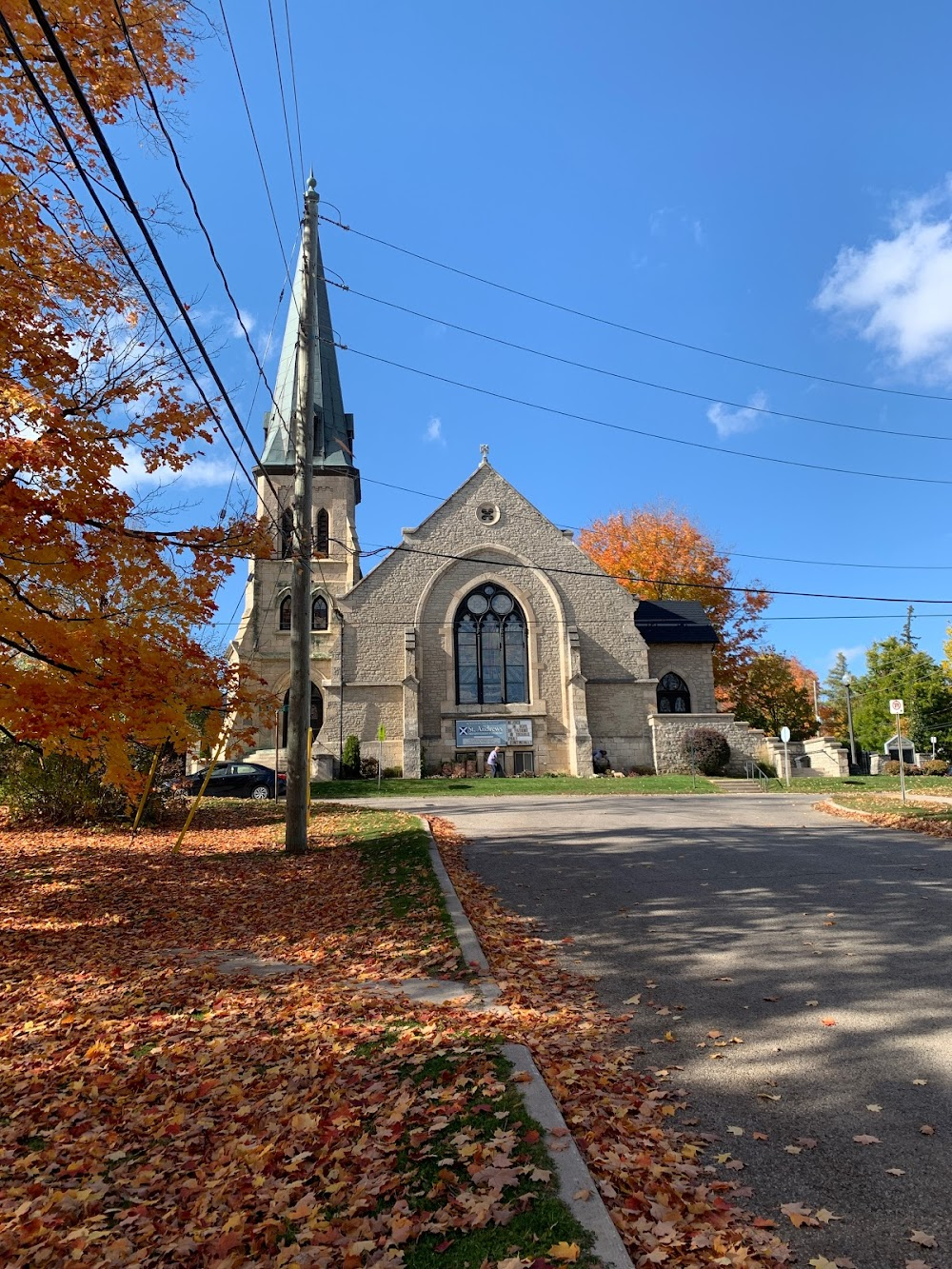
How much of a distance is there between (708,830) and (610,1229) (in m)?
11.5

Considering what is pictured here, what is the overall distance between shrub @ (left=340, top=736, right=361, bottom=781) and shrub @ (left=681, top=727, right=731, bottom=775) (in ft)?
40.9

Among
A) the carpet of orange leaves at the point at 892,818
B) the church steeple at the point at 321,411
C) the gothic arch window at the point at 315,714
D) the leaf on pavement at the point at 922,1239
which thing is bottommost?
the leaf on pavement at the point at 922,1239

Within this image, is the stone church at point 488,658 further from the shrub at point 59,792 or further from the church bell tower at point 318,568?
the shrub at point 59,792

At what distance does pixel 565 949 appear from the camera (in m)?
7.07

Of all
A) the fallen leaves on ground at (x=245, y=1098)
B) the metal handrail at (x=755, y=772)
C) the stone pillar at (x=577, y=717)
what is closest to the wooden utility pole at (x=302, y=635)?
the fallen leaves on ground at (x=245, y=1098)

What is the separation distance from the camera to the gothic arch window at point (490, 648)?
31.8m

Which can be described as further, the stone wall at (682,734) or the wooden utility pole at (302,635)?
the stone wall at (682,734)

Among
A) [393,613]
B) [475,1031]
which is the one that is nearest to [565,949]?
[475,1031]

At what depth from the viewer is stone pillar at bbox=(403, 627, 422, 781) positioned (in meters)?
29.4

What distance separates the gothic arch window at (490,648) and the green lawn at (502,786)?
4.81 metres

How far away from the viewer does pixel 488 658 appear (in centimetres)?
3216

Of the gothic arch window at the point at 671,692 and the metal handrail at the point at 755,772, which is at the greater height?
the gothic arch window at the point at 671,692

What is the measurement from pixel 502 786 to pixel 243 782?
8.48 m

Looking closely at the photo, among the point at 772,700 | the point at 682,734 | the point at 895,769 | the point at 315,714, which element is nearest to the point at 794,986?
the point at 682,734
